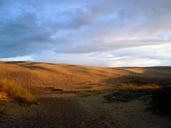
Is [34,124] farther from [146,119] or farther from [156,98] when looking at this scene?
[156,98]

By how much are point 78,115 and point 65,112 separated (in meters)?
1.22

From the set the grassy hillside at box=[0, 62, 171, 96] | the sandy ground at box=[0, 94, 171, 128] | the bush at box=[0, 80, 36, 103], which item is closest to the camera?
the sandy ground at box=[0, 94, 171, 128]

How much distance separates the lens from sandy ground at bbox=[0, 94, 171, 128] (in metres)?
14.5

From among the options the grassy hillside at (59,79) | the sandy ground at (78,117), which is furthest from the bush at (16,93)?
the grassy hillside at (59,79)

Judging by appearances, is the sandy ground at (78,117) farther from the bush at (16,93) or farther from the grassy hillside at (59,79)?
the grassy hillside at (59,79)

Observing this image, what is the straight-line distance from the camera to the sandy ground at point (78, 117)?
47.5ft

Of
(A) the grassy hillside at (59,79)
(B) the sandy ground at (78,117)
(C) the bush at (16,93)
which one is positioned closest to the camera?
(B) the sandy ground at (78,117)

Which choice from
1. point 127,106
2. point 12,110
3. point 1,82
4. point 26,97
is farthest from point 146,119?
point 1,82

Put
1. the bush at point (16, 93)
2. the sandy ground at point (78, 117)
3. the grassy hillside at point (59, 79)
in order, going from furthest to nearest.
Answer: the grassy hillside at point (59, 79)
the bush at point (16, 93)
the sandy ground at point (78, 117)

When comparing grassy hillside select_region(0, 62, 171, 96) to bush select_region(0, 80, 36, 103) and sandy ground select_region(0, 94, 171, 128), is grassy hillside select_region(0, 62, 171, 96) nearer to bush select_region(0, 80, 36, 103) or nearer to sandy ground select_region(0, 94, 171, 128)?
bush select_region(0, 80, 36, 103)

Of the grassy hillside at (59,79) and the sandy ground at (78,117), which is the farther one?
the grassy hillside at (59,79)

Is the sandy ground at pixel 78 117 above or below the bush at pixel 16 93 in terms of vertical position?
below

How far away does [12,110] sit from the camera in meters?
17.9

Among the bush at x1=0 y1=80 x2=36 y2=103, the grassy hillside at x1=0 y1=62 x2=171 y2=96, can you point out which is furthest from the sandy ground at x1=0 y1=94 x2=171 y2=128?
the grassy hillside at x1=0 y1=62 x2=171 y2=96
